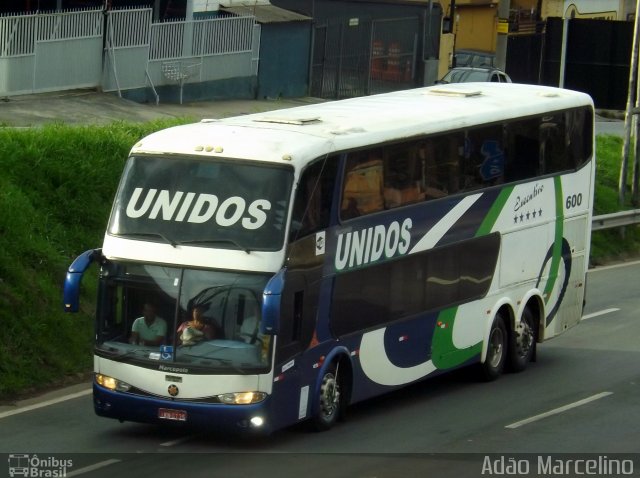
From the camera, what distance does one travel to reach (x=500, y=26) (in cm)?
3866

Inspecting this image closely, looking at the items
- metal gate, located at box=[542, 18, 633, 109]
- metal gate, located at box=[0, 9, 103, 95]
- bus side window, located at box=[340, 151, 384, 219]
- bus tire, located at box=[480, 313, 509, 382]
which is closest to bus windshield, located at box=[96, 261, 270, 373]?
bus side window, located at box=[340, 151, 384, 219]

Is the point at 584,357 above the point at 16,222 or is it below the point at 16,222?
below

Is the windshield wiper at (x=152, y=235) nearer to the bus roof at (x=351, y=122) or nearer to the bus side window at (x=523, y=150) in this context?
the bus roof at (x=351, y=122)

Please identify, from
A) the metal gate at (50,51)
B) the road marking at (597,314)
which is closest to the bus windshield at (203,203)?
the road marking at (597,314)

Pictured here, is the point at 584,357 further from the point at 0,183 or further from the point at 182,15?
the point at 182,15

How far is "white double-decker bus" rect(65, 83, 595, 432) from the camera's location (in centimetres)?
1302

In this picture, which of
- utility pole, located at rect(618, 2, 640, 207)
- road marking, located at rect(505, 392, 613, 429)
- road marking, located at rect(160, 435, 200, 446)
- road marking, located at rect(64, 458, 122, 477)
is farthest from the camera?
utility pole, located at rect(618, 2, 640, 207)

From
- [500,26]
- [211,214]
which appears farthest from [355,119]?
[500,26]

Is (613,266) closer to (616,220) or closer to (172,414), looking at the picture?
(616,220)

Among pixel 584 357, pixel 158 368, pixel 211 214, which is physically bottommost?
pixel 584 357

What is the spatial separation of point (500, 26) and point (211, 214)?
26.8 meters

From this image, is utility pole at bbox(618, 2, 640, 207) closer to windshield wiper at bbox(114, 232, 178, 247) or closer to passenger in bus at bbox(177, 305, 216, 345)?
windshield wiper at bbox(114, 232, 178, 247)

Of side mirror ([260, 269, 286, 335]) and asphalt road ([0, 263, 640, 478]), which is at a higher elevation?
side mirror ([260, 269, 286, 335])

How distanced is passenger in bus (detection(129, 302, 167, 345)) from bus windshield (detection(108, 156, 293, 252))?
0.71 m
